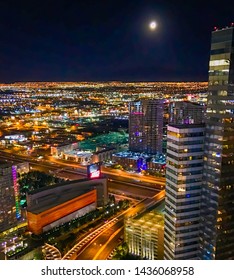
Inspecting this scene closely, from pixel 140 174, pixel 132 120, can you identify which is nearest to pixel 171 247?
pixel 140 174

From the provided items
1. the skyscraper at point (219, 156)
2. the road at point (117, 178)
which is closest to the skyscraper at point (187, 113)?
the road at point (117, 178)

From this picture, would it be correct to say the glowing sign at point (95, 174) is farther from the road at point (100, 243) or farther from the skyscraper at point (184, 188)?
the skyscraper at point (184, 188)

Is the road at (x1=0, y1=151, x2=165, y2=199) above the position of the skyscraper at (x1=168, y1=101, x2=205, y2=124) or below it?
below

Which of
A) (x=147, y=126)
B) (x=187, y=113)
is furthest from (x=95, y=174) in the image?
(x=187, y=113)

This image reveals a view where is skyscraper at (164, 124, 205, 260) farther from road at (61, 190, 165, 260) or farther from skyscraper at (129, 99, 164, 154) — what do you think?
skyscraper at (129, 99, 164, 154)

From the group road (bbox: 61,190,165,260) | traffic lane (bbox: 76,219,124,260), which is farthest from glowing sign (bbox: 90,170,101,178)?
traffic lane (bbox: 76,219,124,260)

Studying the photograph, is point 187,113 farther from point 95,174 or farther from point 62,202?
point 62,202
